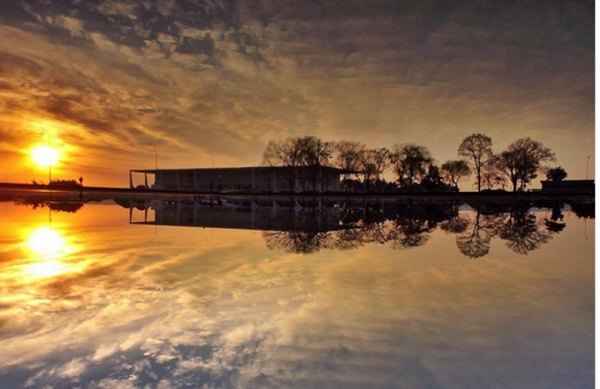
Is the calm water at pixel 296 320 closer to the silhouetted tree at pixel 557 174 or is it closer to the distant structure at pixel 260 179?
the distant structure at pixel 260 179

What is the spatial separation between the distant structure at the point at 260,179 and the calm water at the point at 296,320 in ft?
193

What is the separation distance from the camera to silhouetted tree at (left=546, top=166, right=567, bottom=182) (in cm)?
7881

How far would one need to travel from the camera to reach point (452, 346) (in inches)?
205

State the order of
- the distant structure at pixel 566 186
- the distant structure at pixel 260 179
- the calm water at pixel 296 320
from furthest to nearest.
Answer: the distant structure at pixel 566 186, the distant structure at pixel 260 179, the calm water at pixel 296 320

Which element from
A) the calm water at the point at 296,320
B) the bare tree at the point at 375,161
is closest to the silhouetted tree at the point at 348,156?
the bare tree at the point at 375,161

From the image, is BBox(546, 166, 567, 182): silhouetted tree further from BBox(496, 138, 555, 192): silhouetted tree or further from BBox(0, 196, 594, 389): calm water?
BBox(0, 196, 594, 389): calm water

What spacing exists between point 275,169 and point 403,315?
65.2m

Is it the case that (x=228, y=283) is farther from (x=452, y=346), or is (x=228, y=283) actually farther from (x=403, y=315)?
(x=452, y=346)

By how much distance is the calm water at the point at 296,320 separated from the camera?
4.50 meters

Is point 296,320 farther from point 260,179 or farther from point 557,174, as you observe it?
point 557,174

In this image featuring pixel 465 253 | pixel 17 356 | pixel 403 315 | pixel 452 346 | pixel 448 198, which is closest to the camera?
pixel 17 356

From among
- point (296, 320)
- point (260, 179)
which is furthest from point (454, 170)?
point (296, 320)

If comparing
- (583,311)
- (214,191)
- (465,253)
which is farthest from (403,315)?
(214,191)

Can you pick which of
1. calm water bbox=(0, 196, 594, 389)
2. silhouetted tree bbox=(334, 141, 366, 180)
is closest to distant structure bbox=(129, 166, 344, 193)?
silhouetted tree bbox=(334, 141, 366, 180)
